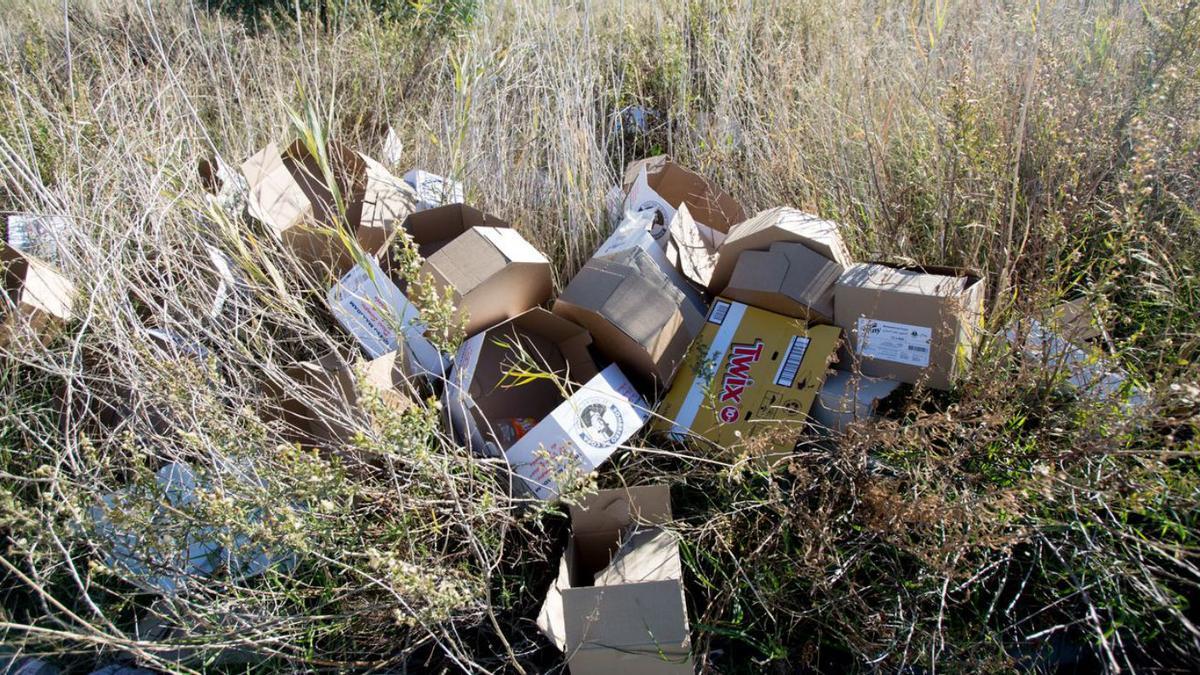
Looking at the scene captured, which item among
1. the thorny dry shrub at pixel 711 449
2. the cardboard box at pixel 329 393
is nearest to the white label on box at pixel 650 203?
the thorny dry shrub at pixel 711 449

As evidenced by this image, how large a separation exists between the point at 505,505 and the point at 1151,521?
1.42 metres

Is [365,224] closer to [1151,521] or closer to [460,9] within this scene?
[460,9]

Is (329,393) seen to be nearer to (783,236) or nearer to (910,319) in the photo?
(783,236)

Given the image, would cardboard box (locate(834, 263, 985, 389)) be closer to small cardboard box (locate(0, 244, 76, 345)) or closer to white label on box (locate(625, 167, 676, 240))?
white label on box (locate(625, 167, 676, 240))

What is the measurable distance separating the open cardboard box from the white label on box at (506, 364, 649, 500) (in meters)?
0.52

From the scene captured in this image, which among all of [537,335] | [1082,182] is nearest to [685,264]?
[537,335]

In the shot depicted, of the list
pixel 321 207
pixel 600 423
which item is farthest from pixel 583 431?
pixel 321 207

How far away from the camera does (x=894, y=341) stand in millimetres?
1842

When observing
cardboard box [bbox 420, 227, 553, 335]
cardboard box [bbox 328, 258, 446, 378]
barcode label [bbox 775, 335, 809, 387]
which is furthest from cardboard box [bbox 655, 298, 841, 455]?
cardboard box [bbox 328, 258, 446, 378]

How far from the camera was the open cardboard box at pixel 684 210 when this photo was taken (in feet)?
7.27

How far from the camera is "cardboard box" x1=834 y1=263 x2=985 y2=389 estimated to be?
175 cm

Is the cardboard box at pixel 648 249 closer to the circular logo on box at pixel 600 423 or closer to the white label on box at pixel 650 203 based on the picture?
the white label on box at pixel 650 203

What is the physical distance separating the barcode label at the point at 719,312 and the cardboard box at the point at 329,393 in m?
0.83

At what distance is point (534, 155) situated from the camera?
253 centimetres
